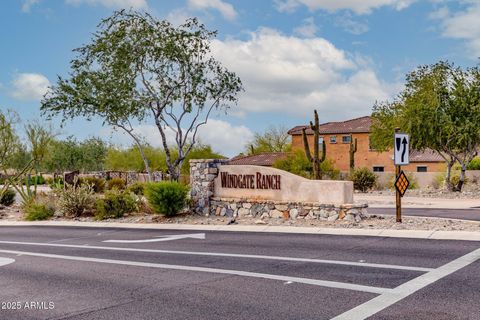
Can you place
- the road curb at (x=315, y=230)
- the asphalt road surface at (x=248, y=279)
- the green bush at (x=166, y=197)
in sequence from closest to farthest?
the asphalt road surface at (x=248, y=279)
the road curb at (x=315, y=230)
the green bush at (x=166, y=197)

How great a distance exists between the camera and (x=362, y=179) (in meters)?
41.2

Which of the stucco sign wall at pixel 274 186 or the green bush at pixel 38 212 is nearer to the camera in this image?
the stucco sign wall at pixel 274 186

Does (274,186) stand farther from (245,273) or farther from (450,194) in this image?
(450,194)

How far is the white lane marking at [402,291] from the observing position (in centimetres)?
741

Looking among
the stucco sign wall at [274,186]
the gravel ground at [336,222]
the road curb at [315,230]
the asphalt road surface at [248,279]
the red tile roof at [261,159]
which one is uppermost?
the red tile roof at [261,159]

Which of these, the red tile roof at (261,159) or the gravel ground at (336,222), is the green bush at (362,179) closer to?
the gravel ground at (336,222)

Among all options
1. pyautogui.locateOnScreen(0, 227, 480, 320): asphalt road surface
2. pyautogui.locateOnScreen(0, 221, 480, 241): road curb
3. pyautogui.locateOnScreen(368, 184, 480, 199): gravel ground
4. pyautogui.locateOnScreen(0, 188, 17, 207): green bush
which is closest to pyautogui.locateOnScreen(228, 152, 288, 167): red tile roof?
pyautogui.locateOnScreen(368, 184, 480, 199): gravel ground

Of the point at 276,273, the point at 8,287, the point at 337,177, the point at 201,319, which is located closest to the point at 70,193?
the point at 8,287

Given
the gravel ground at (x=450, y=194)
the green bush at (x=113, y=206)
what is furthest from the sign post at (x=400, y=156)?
the gravel ground at (x=450, y=194)

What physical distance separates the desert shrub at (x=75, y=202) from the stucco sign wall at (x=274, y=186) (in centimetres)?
735

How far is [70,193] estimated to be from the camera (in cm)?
2631

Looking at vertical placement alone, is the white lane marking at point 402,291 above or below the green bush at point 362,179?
below

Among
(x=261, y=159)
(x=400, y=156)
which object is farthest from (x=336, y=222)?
(x=261, y=159)

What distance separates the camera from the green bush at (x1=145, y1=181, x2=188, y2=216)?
73.5ft
